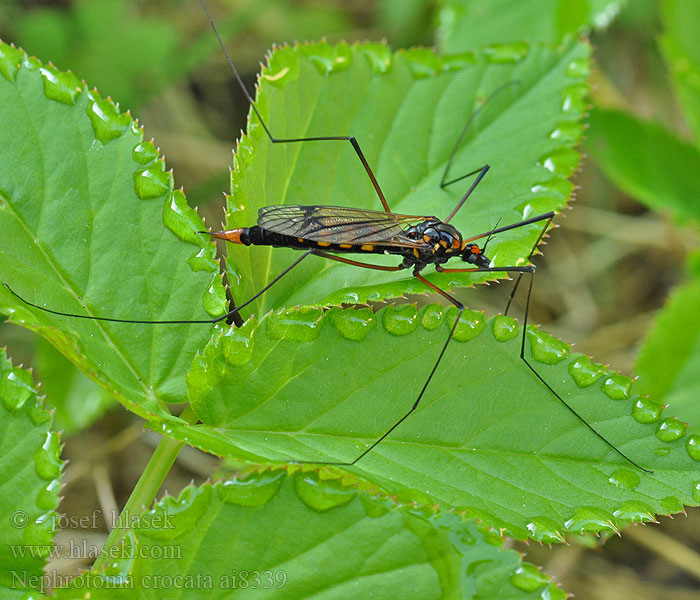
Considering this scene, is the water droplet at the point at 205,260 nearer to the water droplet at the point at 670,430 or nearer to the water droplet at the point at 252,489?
the water droplet at the point at 252,489

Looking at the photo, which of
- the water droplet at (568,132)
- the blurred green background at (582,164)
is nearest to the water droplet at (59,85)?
the water droplet at (568,132)

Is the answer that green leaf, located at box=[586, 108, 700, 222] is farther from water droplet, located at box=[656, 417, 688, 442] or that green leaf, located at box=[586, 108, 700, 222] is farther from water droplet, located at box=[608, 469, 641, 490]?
water droplet, located at box=[608, 469, 641, 490]

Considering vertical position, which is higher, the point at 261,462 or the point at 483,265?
the point at 483,265

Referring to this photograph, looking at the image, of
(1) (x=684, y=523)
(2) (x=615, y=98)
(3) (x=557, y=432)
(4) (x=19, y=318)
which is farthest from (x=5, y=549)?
(2) (x=615, y=98)

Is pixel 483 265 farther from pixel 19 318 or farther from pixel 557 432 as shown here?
pixel 19 318

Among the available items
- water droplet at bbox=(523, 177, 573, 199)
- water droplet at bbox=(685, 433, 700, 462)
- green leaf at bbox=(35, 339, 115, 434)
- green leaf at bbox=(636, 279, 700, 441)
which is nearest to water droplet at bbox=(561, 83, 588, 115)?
water droplet at bbox=(523, 177, 573, 199)

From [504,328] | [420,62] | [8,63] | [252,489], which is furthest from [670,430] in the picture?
[8,63]
